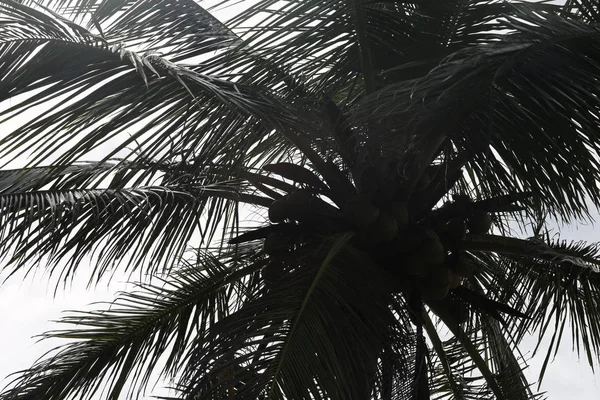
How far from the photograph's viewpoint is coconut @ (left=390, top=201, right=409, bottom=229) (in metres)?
3.65

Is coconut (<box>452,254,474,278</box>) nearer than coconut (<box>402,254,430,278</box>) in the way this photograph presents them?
No

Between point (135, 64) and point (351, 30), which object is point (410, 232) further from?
point (135, 64)

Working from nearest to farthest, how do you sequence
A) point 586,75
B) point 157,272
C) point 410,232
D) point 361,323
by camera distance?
point 586,75, point 361,323, point 410,232, point 157,272

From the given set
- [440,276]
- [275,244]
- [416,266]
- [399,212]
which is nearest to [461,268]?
[440,276]

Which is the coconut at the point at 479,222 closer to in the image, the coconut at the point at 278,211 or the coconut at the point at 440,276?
the coconut at the point at 440,276

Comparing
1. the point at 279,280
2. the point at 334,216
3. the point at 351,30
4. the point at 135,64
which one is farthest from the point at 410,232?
the point at 135,64

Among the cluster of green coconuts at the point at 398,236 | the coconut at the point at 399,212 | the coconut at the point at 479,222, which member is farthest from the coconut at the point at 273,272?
the coconut at the point at 479,222

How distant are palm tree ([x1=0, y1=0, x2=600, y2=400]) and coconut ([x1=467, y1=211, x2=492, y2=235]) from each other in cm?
2

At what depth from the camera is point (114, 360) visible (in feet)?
13.0

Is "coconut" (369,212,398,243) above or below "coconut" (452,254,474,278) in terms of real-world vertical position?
above

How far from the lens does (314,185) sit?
388 cm

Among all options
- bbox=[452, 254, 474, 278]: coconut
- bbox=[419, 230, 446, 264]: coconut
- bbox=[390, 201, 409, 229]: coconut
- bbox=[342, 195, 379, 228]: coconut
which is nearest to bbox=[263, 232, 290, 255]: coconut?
bbox=[342, 195, 379, 228]: coconut

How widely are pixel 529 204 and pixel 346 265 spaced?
98cm

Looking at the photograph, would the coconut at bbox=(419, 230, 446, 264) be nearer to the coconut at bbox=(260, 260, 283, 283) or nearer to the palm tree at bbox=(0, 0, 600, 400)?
the palm tree at bbox=(0, 0, 600, 400)
